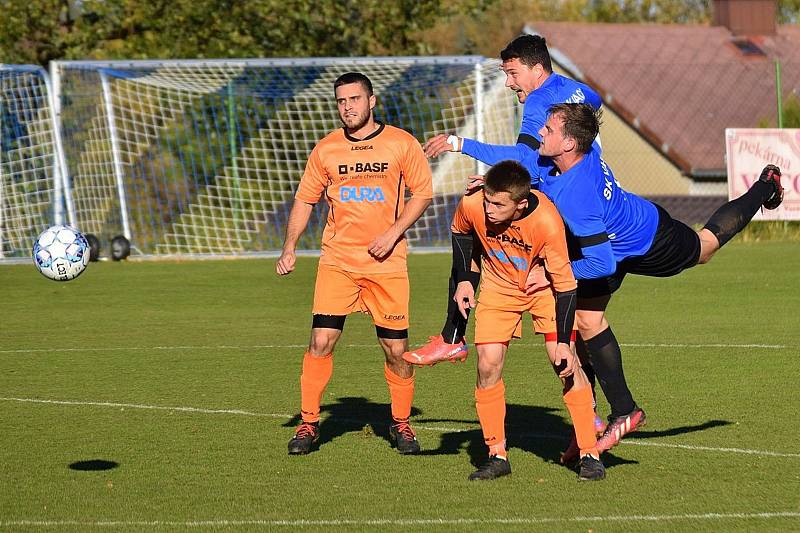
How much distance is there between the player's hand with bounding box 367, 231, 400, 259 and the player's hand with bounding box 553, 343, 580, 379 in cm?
142

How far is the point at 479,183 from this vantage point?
264 inches

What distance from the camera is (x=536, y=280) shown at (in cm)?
669

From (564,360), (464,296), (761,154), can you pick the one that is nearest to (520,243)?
(464,296)

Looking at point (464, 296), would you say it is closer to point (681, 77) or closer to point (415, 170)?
point (415, 170)

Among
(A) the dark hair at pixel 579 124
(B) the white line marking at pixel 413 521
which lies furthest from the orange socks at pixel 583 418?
(A) the dark hair at pixel 579 124

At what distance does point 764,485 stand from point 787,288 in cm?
983

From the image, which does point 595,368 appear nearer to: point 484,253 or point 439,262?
point 484,253

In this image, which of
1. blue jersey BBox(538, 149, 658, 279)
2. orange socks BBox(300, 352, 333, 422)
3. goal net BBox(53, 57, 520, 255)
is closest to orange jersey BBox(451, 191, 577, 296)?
blue jersey BBox(538, 149, 658, 279)

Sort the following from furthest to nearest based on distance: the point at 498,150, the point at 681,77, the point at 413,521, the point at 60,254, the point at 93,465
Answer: the point at 681,77 → the point at 60,254 → the point at 498,150 → the point at 93,465 → the point at 413,521

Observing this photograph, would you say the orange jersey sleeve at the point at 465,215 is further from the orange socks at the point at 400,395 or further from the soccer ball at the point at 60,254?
the soccer ball at the point at 60,254

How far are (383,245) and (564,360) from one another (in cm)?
151

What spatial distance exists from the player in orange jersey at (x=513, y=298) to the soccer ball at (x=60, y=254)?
16.0ft

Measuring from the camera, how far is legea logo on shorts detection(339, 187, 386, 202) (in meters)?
7.69

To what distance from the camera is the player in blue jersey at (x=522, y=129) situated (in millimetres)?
7066
